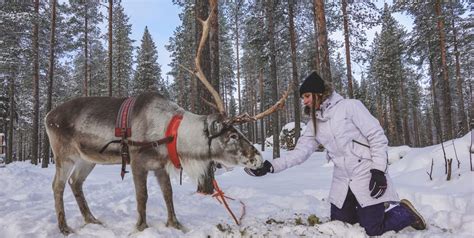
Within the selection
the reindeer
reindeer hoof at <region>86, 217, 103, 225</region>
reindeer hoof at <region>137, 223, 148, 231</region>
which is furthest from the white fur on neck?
reindeer hoof at <region>86, 217, 103, 225</region>

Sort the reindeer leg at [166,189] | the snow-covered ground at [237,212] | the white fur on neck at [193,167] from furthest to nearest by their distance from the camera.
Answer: the reindeer leg at [166,189], the white fur on neck at [193,167], the snow-covered ground at [237,212]

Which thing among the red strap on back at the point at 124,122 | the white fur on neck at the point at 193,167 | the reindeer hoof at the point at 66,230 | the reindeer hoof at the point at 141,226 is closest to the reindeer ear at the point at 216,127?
the white fur on neck at the point at 193,167

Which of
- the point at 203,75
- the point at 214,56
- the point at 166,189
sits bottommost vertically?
the point at 166,189

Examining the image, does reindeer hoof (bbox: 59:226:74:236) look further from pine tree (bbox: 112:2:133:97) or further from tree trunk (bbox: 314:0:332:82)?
pine tree (bbox: 112:2:133:97)

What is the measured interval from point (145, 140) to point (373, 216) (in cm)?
264

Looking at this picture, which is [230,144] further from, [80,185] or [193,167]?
[80,185]

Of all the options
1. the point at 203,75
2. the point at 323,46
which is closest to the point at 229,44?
the point at 323,46

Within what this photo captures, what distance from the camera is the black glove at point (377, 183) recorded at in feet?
11.6

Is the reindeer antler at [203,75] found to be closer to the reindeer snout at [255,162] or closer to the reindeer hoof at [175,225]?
the reindeer snout at [255,162]

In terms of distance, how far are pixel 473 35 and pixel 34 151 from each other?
27158 mm

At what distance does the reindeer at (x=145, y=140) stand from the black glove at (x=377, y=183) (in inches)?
46.6

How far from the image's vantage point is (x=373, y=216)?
3.72m

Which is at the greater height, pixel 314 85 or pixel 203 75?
pixel 203 75

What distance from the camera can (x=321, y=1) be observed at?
1154 cm
